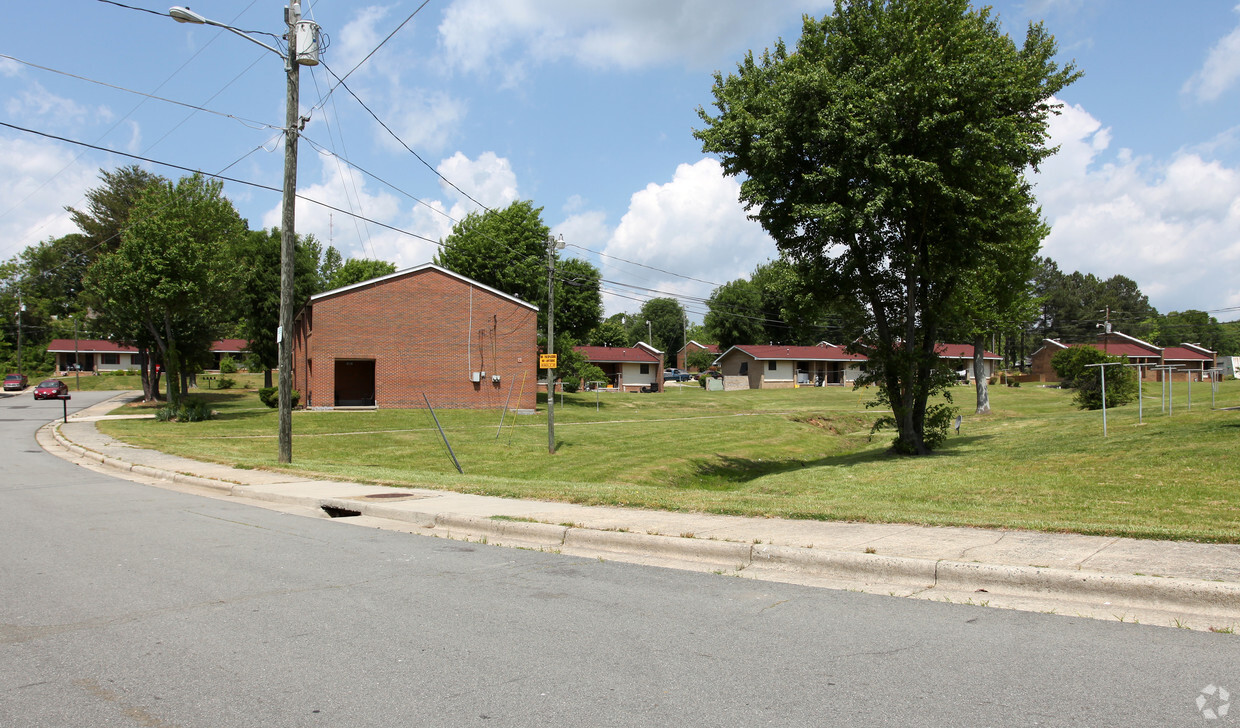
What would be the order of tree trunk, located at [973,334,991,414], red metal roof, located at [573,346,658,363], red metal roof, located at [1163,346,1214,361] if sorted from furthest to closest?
1. red metal roof, located at [1163,346,1214,361]
2. red metal roof, located at [573,346,658,363]
3. tree trunk, located at [973,334,991,414]

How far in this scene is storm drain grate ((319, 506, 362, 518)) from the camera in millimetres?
11219

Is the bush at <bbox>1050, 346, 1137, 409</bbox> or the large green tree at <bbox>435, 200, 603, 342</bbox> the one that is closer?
the bush at <bbox>1050, 346, 1137, 409</bbox>

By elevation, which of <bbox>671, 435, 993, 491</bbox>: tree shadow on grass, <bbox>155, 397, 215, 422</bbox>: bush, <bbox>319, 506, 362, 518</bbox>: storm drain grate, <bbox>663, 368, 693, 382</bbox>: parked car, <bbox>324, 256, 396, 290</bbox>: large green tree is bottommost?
<bbox>671, 435, 993, 491</bbox>: tree shadow on grass

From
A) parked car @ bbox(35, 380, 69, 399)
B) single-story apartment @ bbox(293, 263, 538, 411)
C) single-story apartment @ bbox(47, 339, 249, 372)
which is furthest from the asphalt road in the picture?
single-story apartment @ bbox(47, 339, 249, 372)

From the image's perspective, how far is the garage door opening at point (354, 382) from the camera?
149 ft

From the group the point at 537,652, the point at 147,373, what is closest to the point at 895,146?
the point at 537,652

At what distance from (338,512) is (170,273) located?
27.6 metres

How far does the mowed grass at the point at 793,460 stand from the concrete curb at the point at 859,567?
193 centimetres

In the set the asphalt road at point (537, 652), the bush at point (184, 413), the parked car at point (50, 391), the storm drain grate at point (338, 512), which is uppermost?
the parked car at point (50, 391)

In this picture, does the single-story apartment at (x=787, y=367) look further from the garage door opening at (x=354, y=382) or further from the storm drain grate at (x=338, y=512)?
the storm drain grate at (x=338, y=512)

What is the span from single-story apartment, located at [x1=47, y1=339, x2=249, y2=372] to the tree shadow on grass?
79.5m

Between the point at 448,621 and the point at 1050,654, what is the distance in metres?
4.05

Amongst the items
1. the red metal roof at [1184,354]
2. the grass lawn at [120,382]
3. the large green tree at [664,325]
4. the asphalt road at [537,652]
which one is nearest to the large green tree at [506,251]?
the grass lawn at [120,382]

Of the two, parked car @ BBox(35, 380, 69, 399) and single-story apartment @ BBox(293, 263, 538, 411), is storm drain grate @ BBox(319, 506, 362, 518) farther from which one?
parked car @ BBox(35, 380, 69, 399)
